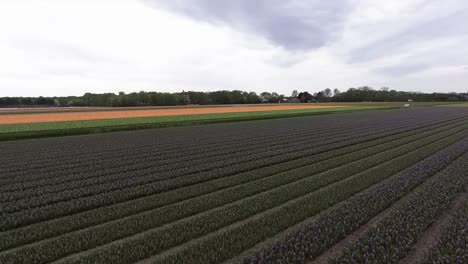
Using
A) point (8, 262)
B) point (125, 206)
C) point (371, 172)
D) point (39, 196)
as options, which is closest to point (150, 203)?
point (125, 206)

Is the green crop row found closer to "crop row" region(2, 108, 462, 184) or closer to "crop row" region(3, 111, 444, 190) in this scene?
"crop row" region(3, 111, 444, 190)

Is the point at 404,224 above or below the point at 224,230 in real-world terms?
above

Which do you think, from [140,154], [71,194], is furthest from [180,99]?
[71,194]

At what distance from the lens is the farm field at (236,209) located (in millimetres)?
5539

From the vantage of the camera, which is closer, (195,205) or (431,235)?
(431,235)

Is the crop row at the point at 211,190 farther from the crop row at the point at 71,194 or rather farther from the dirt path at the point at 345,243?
the dirt path at the point at 345,243

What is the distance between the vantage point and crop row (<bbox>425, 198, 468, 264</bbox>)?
5.05 metres

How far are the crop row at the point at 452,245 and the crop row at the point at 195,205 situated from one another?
158 inches

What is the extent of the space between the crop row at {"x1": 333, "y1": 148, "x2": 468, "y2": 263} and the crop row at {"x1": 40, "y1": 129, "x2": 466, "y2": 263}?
169cm

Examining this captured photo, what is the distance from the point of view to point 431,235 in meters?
6.19

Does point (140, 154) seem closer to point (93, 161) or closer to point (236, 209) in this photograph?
point (93, 161)

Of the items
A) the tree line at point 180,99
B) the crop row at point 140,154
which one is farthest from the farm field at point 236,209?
the tree line at point 180,99

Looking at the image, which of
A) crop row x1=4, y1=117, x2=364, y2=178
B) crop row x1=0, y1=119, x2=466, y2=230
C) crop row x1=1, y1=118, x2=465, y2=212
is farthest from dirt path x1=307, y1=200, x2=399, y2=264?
crop row x1=4, y1=117, x2=364, y2=178

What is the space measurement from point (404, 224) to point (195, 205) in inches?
232
